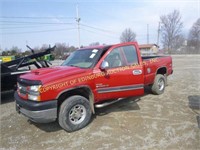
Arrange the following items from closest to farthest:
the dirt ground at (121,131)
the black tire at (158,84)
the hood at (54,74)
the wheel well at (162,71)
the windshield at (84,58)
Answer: the dirt ground at (121,131) < the hood at (54,74) < the windshield at (84,58) < the black tire at (158,84) < the wheel well at (162,71)

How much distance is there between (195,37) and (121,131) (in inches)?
2804

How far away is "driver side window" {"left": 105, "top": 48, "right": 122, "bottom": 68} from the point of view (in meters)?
5.07

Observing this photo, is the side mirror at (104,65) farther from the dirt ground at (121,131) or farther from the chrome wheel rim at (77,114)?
the dirt ground at (121,131)

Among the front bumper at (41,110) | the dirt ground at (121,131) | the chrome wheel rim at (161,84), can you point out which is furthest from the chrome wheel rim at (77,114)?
the chrome wheel rim at (161,84)

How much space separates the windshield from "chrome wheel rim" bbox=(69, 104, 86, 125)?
1.08 metres

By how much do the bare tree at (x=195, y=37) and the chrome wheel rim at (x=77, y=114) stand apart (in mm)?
65602

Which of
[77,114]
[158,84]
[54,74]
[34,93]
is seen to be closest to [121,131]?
[77,114]

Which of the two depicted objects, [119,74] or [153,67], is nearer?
[119,74]

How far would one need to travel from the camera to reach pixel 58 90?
4.14 meters

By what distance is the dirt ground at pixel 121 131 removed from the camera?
383 cm

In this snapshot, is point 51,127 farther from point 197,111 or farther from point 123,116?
point 197,111

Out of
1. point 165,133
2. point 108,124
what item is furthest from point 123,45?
point 165,133

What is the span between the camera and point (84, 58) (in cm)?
530

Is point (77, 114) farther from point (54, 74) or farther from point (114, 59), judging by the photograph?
point (114, 59)
